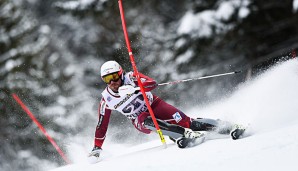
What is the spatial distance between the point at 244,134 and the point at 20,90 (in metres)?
13.7

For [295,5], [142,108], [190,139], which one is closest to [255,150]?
[190,139]

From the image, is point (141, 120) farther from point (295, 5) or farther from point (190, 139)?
point (295, 5)

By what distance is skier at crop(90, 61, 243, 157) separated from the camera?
15.6 ft

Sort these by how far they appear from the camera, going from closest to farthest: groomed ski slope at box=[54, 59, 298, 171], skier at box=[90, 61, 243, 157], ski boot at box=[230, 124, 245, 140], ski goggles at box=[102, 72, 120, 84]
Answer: groomed ski slope at box=[54, 59, 298, 171]
ski boot at box=[230, 124, 245, 140]
skier at box=[90, 61, 243, 157]
ski goggles at box=[102, 72, 120, 84]

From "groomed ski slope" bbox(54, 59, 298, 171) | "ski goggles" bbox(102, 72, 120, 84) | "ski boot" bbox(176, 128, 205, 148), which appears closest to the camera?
"groomed ski slope" bbox(54, 59, 298, 171)

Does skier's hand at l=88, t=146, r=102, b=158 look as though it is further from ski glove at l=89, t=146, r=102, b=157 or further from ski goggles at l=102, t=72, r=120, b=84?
→ ski goggles at l=102, t=72, r=120, b=84

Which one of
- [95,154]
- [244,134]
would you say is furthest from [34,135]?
[244,134]

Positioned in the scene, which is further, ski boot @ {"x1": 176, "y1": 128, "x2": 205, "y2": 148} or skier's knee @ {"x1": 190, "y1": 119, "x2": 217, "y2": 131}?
skier's knee @ {"x1": 190, "y1": 119, "x2": 217, "y2": 131}

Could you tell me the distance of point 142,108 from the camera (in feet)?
17.1

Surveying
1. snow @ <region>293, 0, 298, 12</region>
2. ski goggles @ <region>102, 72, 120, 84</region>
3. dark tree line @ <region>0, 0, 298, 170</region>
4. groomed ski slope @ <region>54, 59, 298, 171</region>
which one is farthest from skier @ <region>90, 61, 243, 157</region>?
snow @ <region>293, 0, 298, 12</region>

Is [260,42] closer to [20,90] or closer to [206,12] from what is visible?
[206,12]

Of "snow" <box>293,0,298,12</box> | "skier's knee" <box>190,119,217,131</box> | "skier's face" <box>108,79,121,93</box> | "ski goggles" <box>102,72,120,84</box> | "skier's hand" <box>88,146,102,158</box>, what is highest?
"snow" <box>293,0,298,12</box>

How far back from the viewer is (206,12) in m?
16.8

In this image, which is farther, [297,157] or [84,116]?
[84,116]
